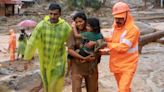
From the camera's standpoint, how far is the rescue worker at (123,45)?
5113mm

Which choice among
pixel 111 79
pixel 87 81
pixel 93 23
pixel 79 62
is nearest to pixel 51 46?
pixel 79 62

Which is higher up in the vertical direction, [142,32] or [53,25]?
[53,25]

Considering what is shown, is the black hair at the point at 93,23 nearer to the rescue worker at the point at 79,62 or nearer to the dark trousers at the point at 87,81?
the rescue worker at the point at 79,62

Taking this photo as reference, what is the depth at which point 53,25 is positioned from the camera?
573cm

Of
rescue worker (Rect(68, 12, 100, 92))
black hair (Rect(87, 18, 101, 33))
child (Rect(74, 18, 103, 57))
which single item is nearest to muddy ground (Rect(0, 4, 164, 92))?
rescue worker (Rect(68, 12, 100, 92))

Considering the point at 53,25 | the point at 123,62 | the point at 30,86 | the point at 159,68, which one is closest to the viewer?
the point at 123,62

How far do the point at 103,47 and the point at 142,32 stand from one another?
14.0m

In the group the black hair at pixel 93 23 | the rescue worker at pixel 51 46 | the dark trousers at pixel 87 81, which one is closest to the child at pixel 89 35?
the black hair at pixel 93 23

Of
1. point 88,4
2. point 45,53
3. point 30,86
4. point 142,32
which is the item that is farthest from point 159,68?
point 88,4

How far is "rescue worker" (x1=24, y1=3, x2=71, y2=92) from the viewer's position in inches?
226

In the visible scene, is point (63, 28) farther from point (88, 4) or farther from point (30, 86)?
point (88, 4)

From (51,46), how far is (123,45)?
1.15 meters

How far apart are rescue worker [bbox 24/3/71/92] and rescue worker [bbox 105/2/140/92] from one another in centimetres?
79

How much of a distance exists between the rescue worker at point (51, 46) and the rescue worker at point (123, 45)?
0.79 m
